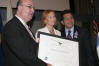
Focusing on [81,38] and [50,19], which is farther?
[50,19]

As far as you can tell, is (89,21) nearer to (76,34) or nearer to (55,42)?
(76,34)

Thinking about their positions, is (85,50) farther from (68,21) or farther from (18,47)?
(18,47)

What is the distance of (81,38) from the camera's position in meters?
3.11

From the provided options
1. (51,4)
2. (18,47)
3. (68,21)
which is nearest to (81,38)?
(68,21)

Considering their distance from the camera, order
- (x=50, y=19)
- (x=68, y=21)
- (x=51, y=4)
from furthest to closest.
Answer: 1. (x=51, y=4)
2. (x=68, y=21)
3. (x=50, y=19)

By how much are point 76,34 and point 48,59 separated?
1114mm

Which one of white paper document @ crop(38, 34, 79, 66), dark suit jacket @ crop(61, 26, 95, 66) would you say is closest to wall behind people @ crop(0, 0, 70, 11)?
dark suit jacket @ crop(61, 26, 95, 66)

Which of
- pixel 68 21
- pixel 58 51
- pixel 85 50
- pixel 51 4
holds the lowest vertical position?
pixel 85 50

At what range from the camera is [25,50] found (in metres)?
2.15

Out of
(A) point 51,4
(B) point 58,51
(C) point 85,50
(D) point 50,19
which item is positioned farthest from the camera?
(A) point 51,4

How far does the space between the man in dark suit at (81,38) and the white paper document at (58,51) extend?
0.11m

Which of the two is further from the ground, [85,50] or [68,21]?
[68,21]

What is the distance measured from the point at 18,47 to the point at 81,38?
131 cm

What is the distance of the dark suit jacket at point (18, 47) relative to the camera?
2143 mm
